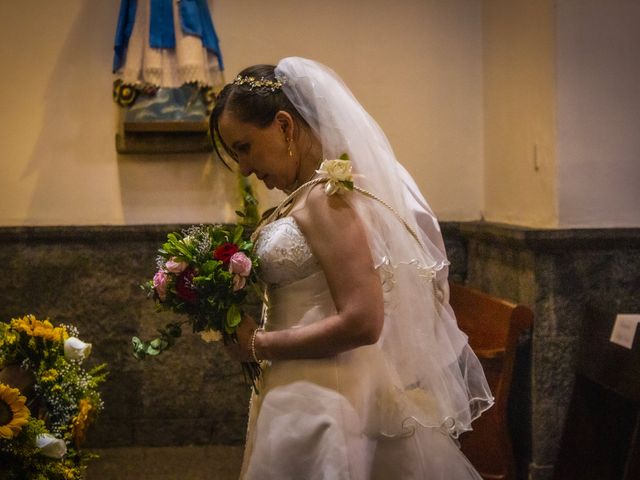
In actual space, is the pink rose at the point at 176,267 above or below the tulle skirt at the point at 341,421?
above

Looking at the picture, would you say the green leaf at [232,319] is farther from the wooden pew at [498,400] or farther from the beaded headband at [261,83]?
the wooden pew at [498,400]

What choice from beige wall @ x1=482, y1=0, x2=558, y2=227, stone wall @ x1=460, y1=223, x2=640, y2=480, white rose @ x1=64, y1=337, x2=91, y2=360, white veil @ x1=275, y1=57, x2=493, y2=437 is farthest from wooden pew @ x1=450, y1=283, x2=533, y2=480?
white rose @ x1=64, y1=337, x2=91, y2=360

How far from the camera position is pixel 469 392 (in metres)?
2.32

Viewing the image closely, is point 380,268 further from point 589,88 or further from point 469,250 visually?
point 469,250

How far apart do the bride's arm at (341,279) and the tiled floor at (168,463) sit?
2.29m

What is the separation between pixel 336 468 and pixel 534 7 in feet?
8.68

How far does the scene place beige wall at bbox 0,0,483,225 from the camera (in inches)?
170

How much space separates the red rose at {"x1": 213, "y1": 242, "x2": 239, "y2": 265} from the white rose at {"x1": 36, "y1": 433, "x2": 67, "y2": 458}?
0.73m

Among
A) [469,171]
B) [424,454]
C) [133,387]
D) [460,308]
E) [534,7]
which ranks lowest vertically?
[133,387]

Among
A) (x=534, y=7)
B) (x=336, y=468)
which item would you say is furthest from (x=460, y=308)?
(x=336, y=468)

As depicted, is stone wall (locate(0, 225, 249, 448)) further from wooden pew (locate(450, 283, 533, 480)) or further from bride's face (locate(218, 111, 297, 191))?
bride's face (locate(218, 111, 297, 191))

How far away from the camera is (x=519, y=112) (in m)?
3.98

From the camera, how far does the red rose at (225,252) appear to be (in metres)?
2.00

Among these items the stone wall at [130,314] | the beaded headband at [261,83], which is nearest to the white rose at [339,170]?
the beaded headband at [261,83]
